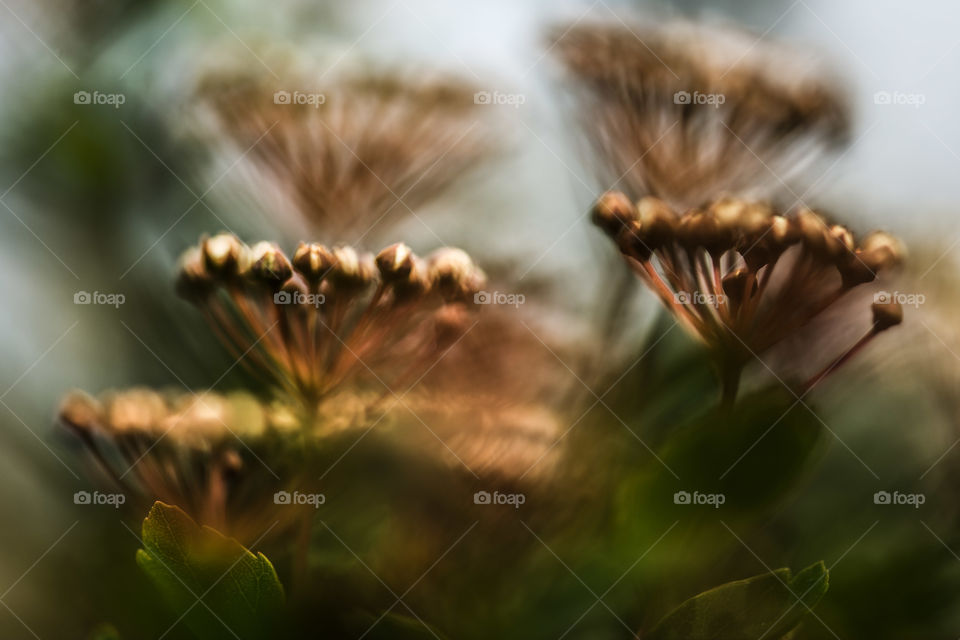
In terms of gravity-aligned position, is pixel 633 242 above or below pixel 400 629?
above

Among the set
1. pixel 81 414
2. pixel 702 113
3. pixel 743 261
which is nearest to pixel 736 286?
pixel 743 261

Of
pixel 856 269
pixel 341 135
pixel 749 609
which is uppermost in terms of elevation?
pixel 341 135

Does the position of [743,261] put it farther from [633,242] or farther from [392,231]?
[392,231]

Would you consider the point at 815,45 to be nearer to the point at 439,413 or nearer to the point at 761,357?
the point at 761,357

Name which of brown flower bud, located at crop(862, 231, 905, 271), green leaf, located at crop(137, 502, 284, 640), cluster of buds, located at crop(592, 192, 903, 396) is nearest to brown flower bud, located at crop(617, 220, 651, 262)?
cluster of buds, located at crop(592, 192, 903, 396)

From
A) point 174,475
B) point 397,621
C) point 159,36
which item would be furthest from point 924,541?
point 159,36

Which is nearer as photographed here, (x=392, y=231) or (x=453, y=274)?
(x=453, y=274)

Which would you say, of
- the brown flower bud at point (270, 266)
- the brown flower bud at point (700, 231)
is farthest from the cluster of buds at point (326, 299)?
the brown flower bud at point (700, 231)
